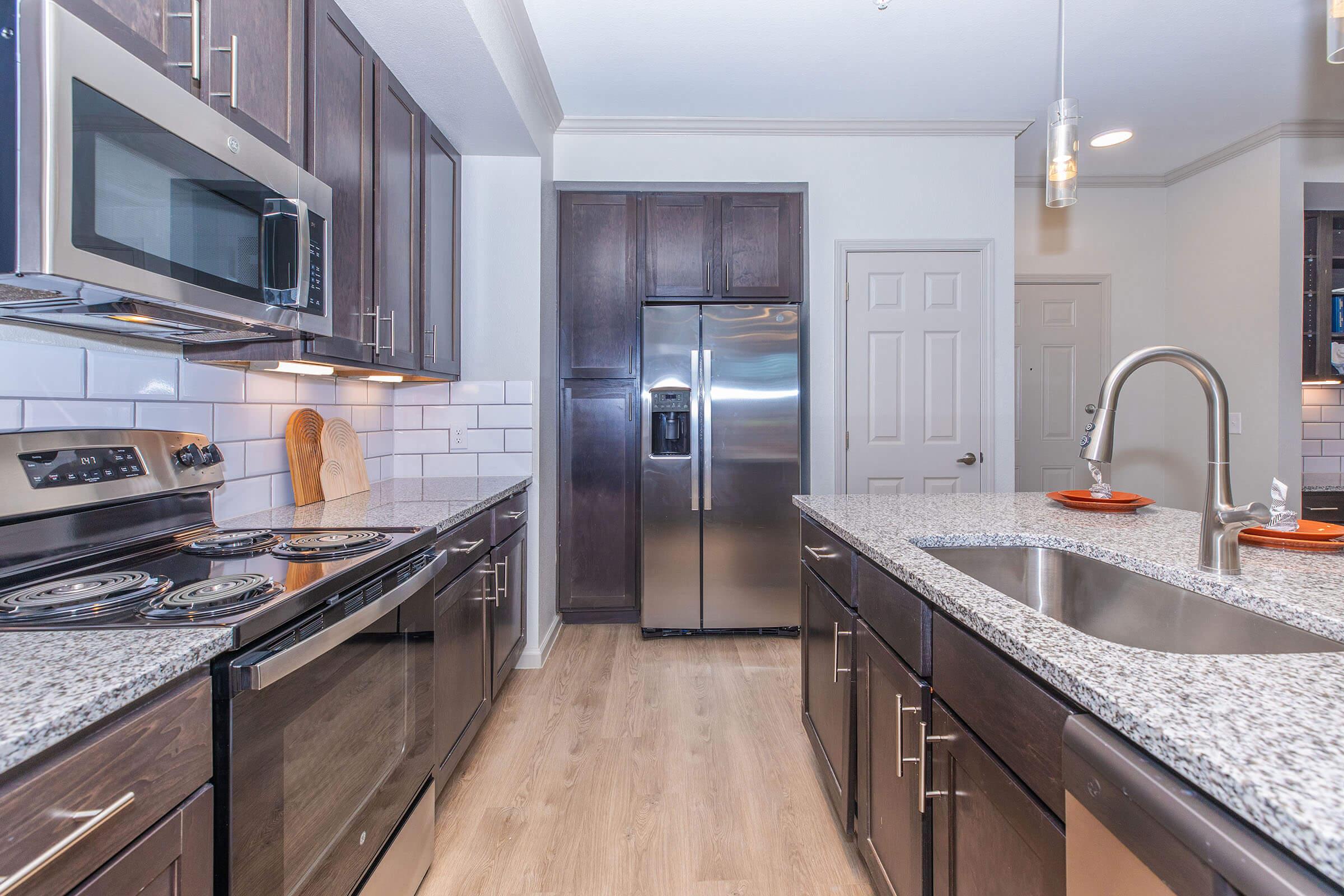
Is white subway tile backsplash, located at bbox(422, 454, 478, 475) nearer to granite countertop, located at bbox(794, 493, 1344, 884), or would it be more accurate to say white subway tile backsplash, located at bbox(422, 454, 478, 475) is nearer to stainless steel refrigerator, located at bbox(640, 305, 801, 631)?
stainless steel refrigerator, located at bbox(640, 305, 801, 631)

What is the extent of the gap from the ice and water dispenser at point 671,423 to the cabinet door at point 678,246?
1.84 feet

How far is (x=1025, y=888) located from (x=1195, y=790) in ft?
1.30

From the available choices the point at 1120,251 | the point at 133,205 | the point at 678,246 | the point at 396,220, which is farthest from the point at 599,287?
the point at 1120,251

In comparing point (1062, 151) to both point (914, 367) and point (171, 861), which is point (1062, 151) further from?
point (171, 861)

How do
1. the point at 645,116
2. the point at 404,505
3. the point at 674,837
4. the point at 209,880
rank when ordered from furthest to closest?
the point at 645,116, the point at 404,505, the point at 674,837, the point at 209,880

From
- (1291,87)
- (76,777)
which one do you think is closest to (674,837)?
(76,777)

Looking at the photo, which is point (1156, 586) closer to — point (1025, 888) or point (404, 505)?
point (1025, 888)

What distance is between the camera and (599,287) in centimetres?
326

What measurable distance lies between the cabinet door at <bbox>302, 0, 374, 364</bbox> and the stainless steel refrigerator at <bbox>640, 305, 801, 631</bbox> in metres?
1.45

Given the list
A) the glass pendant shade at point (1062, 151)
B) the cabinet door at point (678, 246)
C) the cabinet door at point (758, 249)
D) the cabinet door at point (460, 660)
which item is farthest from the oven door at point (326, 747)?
the cabinet door at point (758, 249)

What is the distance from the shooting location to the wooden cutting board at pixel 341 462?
205 cm

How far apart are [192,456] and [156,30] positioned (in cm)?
88

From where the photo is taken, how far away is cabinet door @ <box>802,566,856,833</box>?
4.94 feet

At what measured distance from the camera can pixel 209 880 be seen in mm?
783
